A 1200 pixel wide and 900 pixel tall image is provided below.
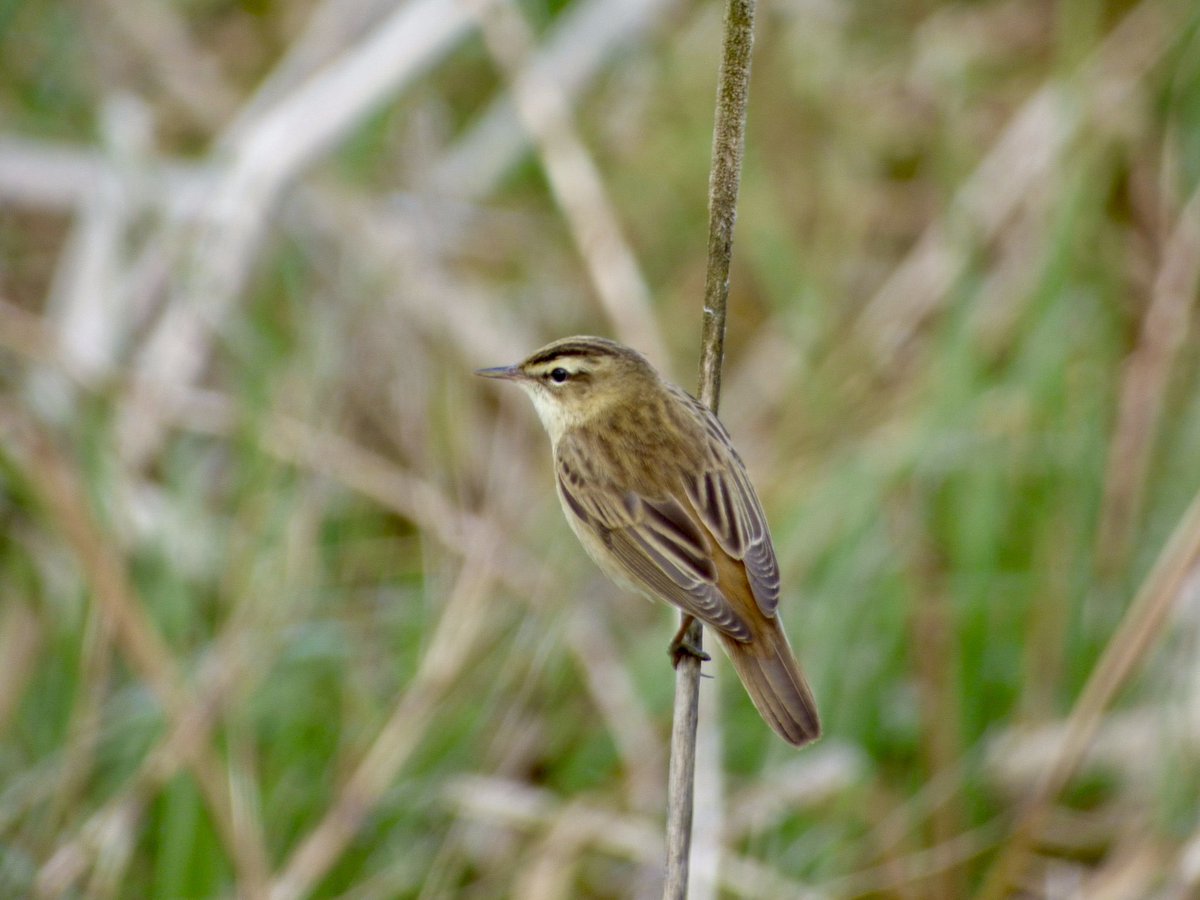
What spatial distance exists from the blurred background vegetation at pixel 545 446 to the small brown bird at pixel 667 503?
607 mm

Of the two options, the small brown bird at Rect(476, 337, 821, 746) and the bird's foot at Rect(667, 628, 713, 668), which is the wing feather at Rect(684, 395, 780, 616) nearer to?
the small brown bird at Rect(476, 337, 821, 746)

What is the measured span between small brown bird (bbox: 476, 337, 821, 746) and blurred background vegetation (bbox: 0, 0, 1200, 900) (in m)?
0.61

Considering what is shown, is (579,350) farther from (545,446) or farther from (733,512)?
(545,446)

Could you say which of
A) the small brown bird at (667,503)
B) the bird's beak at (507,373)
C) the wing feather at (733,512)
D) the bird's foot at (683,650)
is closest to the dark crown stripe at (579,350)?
the small brown bird at (667,503)

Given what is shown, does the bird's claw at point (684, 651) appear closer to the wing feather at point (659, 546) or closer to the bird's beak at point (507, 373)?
the wing feather at point (659, 546)

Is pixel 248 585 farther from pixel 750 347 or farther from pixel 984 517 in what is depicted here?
pixel 750 347

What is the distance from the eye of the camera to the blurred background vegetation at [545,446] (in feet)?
13.3

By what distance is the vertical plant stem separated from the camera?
246 cm

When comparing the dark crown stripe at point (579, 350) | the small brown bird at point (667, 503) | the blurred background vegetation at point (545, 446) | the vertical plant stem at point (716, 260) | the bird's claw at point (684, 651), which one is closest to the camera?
the vertical plant stem at point (716, 260)

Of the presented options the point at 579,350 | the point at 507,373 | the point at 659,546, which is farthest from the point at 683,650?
the point at 507,373

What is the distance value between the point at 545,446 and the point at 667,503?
2.44 meters

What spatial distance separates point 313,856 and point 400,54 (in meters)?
3.36

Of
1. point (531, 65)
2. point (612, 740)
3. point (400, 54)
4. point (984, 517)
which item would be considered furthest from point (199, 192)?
point (984, 517)

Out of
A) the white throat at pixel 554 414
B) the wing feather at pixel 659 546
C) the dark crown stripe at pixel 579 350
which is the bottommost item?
the wing feather at pixel 659 546
